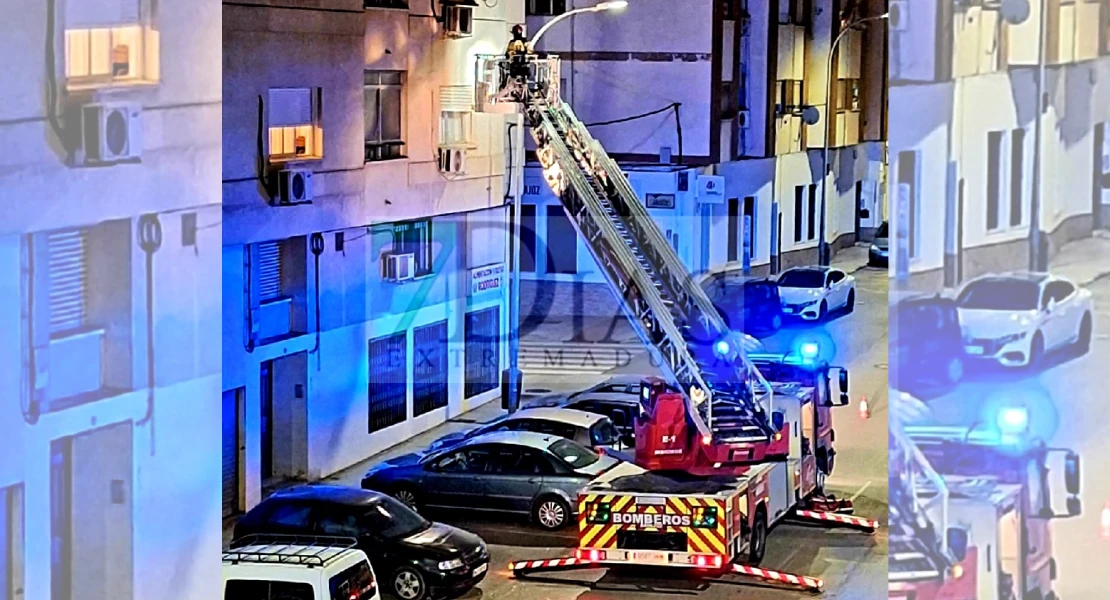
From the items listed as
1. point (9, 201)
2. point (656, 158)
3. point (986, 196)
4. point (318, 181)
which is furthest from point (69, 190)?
point (656, 158)

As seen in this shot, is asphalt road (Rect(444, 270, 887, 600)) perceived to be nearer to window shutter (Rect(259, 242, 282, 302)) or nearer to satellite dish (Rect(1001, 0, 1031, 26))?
window shutter (Rect(259, 242, 282, 302))

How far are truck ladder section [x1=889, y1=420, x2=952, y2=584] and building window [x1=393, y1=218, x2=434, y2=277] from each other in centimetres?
537

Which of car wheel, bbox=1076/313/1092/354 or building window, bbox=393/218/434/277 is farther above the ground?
car wheel, bbox=1076/313/1092/354

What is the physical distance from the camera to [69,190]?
2.61m

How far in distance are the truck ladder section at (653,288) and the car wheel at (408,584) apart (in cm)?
148

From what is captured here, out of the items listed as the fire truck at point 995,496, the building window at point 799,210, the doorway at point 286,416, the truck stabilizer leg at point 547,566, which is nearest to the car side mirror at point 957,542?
the fire truck at point 995,496

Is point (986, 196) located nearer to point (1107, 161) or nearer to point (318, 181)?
point (1107, 161)

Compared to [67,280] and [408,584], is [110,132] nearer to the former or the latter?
[67,280]

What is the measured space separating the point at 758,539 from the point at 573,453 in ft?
3.47

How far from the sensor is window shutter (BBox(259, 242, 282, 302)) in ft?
21.9

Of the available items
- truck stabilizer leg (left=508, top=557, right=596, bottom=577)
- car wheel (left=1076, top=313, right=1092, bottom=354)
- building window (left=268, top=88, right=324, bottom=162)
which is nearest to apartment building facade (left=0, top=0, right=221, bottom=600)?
car wheel (left=1076, top=313, right=1092, bottom=354)

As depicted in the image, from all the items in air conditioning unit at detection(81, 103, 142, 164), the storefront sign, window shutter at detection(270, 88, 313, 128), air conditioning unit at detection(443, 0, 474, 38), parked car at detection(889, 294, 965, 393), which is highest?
air conditioning unit at detection(443, 0, 474, 38)

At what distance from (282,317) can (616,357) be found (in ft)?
5.48

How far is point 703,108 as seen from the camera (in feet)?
26.7
